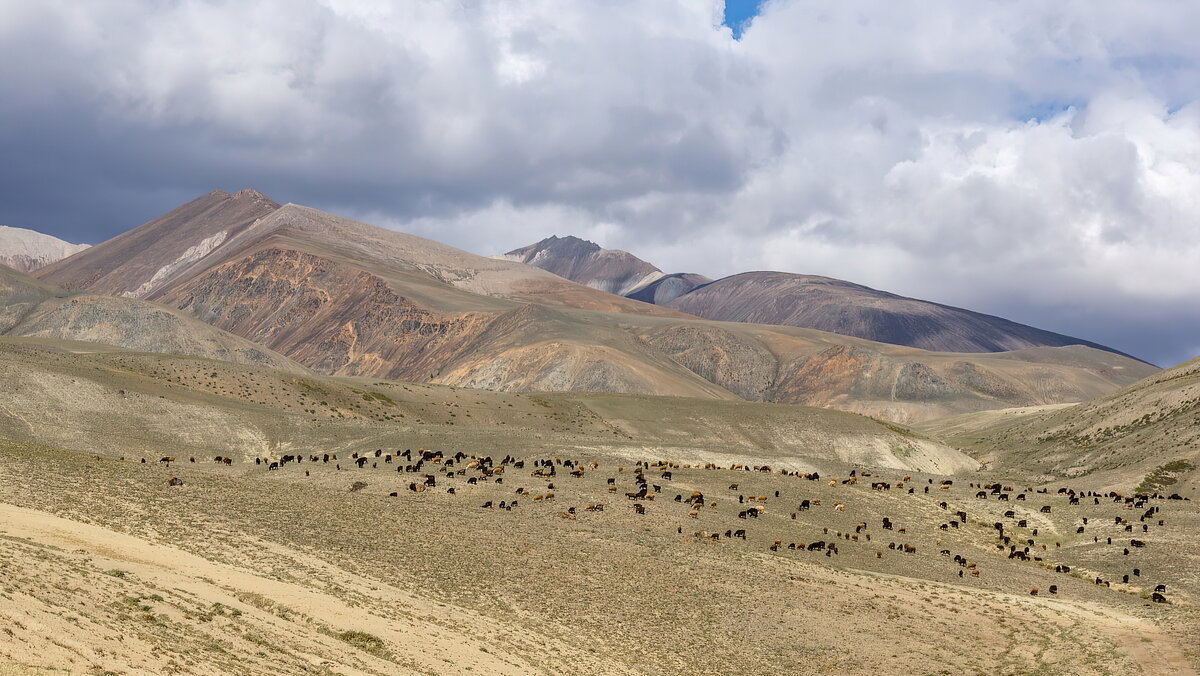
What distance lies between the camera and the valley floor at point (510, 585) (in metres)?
23.0

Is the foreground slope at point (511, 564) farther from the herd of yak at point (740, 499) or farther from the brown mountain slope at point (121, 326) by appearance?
the brown mountain slope at point (121, 326)

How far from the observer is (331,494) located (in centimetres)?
4612

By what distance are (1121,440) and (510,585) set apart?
8463 cm

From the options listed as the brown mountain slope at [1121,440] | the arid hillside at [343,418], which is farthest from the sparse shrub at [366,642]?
the brown mountain slope at [1121,440]

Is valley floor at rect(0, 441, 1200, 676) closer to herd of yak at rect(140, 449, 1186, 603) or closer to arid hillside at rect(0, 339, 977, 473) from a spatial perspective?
herd of yak at rect(140, 449, 1186, 603)

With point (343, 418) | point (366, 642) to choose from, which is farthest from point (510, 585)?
point (343, 418)

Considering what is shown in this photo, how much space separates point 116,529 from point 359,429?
1682 inches

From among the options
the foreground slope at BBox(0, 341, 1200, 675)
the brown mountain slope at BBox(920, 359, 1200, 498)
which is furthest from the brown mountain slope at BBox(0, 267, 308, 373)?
the brown mountain slope at BBox(920, 359, 1200, 498)

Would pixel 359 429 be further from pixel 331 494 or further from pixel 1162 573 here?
pixel 1162 573

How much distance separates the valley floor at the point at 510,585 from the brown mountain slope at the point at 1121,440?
1142 inches

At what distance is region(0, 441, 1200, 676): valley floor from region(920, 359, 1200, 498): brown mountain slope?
29.0m

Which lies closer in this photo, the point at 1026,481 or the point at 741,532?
the point at 741,532

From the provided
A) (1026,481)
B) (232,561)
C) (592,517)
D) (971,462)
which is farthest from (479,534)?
(971,462)

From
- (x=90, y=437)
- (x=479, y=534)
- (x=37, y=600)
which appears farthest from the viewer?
(x=90, y=437)
